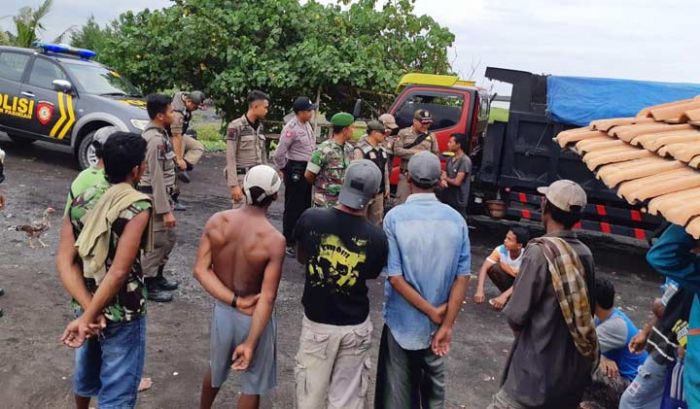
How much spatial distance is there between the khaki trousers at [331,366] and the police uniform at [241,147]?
321 cm

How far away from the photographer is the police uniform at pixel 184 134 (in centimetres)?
652

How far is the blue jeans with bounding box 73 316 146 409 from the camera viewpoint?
2.80 meters

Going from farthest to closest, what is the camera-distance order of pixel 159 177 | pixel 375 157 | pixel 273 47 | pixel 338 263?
pixel 273 47 < pixel 375 157 < pixel 159 177 < pixel 338 263

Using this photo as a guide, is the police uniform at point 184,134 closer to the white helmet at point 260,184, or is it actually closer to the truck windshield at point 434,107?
the truck windshield at point 434,107

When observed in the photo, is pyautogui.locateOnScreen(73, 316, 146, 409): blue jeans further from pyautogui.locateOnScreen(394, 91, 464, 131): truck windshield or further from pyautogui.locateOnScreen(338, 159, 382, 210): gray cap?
pyautogui.locateOnScreen(394, 91, 464, 131): truck windshield

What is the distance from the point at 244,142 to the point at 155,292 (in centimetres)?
173

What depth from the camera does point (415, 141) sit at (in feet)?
23.5

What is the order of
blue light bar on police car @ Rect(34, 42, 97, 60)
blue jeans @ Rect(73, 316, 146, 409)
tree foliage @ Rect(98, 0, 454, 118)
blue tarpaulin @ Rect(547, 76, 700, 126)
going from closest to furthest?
blue jeans @ Rect(73, 316, 146, 409)
blue tarpaulin @ Rect(547, 76, 700, 126)
blue light bar on police car @ Rect(34, 42, 97, 60)
tree foliage @ Rect(98, 0, 454, 118)

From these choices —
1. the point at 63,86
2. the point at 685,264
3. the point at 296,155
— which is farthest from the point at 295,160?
the point at 63,86

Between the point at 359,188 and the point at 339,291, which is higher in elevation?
the point at 359,188

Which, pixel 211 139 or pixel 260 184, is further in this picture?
pixel 211 139

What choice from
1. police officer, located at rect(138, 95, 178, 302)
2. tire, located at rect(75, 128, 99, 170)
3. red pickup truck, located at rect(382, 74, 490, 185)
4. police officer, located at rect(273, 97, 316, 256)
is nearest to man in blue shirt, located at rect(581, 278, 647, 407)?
police officer, located at rect(138, 95, 178, 302)

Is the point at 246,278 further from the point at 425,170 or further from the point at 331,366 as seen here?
the point at 425,170

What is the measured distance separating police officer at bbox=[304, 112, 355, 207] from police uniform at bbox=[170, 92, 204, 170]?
1511 millimetres
